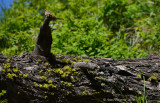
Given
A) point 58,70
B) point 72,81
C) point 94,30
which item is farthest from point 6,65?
point 94,30

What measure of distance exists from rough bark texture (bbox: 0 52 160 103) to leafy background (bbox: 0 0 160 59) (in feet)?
4.94

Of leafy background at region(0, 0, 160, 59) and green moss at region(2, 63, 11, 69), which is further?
leafy background at region(0, 0, 160, 59)

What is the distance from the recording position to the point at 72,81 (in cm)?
203

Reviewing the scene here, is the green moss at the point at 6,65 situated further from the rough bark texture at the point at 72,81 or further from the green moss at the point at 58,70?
the green moss at the point at 58,70

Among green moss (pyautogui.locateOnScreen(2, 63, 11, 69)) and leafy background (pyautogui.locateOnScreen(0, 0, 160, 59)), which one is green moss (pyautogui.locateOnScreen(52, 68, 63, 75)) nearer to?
green moss (pyautogui.locateOnScreen(2, 63, 11, 69))

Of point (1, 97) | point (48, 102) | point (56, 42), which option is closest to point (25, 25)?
point (56, 42)

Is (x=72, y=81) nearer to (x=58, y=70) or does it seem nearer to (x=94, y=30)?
(x=58, y=70)

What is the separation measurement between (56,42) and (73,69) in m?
2.00

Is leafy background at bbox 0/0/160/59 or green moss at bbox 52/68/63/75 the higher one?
leafy background at bbox 0/0/160/59

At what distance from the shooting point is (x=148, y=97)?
2.03 m

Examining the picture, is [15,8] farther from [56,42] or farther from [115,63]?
[115,63]

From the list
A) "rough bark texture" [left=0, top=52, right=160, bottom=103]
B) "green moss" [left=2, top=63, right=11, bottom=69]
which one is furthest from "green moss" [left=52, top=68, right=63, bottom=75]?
"green moss" [left=2, top=63, right=11, bottom=69]

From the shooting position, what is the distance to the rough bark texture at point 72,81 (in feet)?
6.45

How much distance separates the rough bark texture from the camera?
1.97 meters
